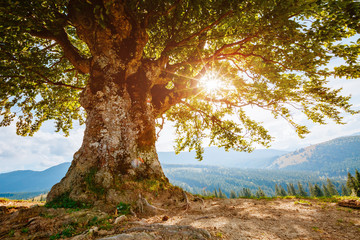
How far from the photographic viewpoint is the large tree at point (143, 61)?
6141 millimetres

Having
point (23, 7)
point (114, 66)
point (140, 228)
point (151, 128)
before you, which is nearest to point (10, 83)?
point (23, 7)

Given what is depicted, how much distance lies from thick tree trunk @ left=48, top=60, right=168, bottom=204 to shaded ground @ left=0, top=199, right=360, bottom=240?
1.23 m

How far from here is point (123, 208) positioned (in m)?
5.64

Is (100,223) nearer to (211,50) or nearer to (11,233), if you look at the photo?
(11,233)

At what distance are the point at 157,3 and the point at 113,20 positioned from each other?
2.43m

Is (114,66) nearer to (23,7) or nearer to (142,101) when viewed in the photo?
(142,101)

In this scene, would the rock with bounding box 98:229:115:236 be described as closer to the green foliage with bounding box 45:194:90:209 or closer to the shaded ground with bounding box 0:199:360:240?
the shaded ground with bounding box 0:199:360:240

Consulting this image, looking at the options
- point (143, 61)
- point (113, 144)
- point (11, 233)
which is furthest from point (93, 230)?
point (143, 61)

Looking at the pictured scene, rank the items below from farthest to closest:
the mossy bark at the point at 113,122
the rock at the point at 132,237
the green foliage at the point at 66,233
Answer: the mossy bark at the point at 113,122 < the green foliage at the point at 66,233 < the rock at the point at 132,237

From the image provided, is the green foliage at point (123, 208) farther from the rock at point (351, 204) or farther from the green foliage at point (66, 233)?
the rock at point (351, 204)

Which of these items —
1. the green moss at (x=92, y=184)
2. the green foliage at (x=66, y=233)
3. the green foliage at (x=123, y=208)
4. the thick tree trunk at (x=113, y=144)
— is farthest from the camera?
the thick tree trunk at (x=113, y=144)

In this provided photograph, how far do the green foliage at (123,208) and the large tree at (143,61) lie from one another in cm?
42

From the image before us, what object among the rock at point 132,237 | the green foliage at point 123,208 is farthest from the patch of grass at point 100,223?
the rock at point 132,237

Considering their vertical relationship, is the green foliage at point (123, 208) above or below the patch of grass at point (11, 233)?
below
